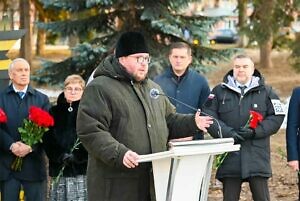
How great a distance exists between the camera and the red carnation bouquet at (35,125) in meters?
6.15

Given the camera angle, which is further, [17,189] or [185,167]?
[17,189]

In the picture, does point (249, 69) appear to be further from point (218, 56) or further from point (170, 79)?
point (218, 56)

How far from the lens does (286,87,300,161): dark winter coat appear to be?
6090 mm

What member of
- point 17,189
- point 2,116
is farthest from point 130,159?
point 17,189

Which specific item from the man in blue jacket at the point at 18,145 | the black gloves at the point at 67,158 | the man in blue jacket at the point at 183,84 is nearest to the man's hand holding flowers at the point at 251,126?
the man in blue jacket at the point at 183,84

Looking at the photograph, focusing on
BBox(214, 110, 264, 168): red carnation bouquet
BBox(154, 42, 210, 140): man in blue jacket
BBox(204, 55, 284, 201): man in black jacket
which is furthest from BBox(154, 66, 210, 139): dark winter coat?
BBox(214, 110, 264, 168): red carnation bouquet

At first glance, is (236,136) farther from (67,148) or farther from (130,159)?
(130,159)

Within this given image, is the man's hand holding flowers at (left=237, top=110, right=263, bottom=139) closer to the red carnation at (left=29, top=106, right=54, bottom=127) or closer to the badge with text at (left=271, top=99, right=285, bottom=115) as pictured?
the badge with text at (left=271, top=99, right=285, bottom=115)

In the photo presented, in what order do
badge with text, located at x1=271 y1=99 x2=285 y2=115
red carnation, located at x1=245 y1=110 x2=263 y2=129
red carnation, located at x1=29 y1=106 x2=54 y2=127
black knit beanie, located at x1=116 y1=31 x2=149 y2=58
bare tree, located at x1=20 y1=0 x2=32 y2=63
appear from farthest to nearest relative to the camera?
1. bare tree, located at x1=20 y1=0 x2=32 y2=63
2. badge with text, located at x1=271 y1=99 x2=285 y2=115
3. red carnation, located at x1=29 y1=106 x2=54 y2=127
4. red carnation, located at x1=245 y1=110 x2=263 y2=129
5. black knit beanie, located at x1=116 y1=31 x2=149 y2=58

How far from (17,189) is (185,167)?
2.77 metres

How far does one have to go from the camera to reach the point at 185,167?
4.23 meters

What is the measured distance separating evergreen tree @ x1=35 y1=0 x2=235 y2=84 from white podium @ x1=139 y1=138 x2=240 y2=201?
5.17m

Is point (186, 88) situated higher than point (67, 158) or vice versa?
point (186, 88)

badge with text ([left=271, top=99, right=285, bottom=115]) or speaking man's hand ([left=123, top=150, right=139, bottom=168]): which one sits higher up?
badge with text ([left=271, top=99, right=285, bottom=115])
